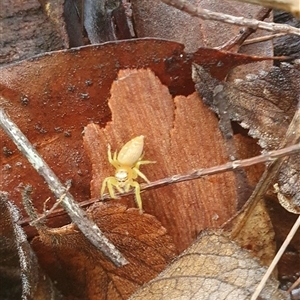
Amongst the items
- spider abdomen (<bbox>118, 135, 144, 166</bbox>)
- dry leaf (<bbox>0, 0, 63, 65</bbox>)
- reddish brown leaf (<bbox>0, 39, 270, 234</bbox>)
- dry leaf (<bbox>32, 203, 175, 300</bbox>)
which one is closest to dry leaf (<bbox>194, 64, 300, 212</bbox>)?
reddish brown leaf (<bbox>0, 39, 270, 234</bbox>)

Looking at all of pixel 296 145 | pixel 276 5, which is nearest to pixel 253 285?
pixel 296 145

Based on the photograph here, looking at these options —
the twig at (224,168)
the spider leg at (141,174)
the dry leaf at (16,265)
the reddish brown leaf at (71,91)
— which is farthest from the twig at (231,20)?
the dry leaf at (16,265)

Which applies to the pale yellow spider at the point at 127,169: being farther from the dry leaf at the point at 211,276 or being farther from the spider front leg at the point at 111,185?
the dry leaf at the point at 211,276

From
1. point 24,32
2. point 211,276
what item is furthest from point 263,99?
point 24,32

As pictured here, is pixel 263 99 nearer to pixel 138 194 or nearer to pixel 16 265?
pixel 138 194

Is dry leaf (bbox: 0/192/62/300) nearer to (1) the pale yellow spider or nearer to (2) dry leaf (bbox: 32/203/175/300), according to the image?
(2) dry leaf (bbox: 32/203/175/300)
